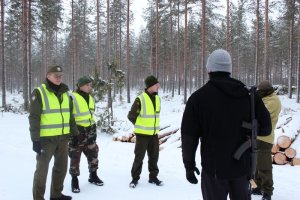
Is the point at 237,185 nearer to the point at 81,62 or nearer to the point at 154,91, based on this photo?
the point at 154,91

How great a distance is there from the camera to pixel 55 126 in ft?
16.4

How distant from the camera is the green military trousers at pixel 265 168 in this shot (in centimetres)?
540

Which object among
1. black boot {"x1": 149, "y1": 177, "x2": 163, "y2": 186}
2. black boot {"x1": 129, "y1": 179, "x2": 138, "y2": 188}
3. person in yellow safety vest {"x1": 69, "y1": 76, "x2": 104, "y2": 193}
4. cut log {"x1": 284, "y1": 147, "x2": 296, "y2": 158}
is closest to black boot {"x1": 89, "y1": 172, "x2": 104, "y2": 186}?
person in yellow safety vest {"x1": 69, "y1": 76, "x2": 104, "y2": 193}

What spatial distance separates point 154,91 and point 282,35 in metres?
40.0

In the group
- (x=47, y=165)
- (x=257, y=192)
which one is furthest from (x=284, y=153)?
(x=47, y=165)

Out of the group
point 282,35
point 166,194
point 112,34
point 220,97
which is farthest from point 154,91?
point 282,35

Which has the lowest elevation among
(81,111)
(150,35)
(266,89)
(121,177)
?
(121,177)

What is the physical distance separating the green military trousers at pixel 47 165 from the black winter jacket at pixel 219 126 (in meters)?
2.67

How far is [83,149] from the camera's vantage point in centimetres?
619

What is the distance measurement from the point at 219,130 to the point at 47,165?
10.1 ft

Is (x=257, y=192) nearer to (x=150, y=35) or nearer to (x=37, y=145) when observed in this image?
(x=37, y=145)

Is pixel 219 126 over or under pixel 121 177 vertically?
over

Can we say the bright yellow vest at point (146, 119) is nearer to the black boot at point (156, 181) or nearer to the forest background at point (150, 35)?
the black boot at point (156, 181)

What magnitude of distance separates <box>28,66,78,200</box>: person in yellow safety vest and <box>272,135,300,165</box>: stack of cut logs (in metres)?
5.38
